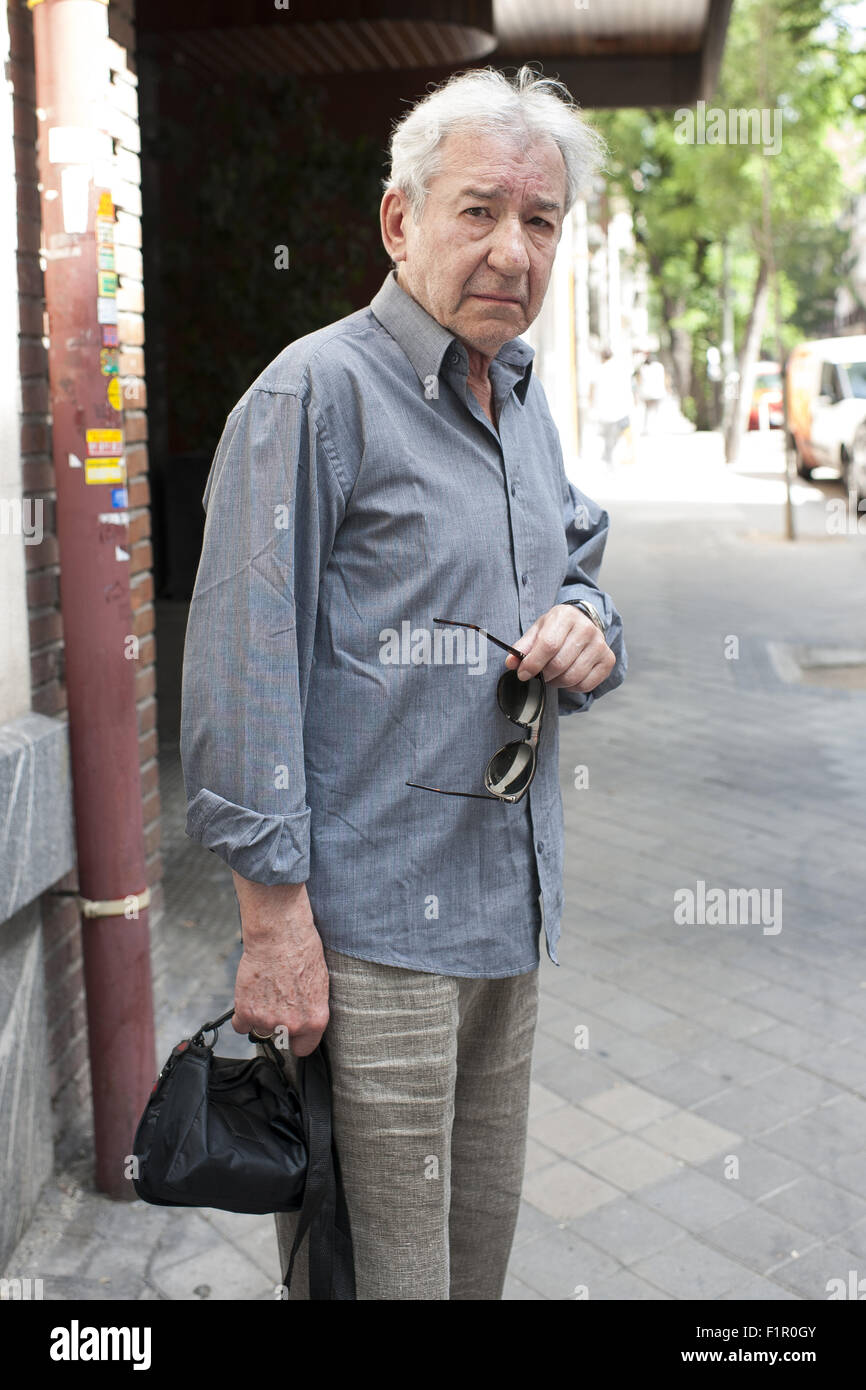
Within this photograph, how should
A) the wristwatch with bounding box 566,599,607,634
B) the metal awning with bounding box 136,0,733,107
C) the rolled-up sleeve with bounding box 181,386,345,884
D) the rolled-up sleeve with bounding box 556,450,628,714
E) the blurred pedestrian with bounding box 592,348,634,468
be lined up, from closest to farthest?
the rolled-up sleeve with bounding box 181,386,345,884, the wristwatch with bounding box 566,599,607,634, the rolled-up sleeve with bounding box 556,450,628,714, the metal awning with bounding box 136,0,733,107, the blurred pedestrian with bounding box 592,348,634,468

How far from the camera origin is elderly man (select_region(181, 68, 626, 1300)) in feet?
6.30

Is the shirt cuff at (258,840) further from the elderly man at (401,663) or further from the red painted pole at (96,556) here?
the red painted pole at (96,556)

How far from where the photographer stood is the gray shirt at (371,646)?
1909mm

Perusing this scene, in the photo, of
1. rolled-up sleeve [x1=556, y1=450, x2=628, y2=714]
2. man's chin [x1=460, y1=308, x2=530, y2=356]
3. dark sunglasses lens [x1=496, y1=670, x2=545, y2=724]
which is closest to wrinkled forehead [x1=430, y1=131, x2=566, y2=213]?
man's chin [x1=460, y1=308, x2=530, y2=356]

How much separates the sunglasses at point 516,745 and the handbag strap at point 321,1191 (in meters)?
0.44

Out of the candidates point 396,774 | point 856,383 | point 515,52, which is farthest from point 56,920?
point 856,383

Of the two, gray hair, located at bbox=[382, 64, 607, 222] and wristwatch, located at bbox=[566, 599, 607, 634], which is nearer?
gray hair, located at bbox=[382, 64, 607, 222]

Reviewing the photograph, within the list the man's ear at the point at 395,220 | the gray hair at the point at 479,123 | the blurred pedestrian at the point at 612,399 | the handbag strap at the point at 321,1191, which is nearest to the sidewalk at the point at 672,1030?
the handbag strap at the point at 321,1191

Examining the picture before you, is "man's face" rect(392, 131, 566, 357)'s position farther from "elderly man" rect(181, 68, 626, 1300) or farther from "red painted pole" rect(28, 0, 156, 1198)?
"red painted pole" rect(28, 0, 156, 1198)

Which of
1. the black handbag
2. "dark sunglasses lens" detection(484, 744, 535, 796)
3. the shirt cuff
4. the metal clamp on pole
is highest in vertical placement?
"dark sunglasses lens" detection(484, 744, 535, 796)

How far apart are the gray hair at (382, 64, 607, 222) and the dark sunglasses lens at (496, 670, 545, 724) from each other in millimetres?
651

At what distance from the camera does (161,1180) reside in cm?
200

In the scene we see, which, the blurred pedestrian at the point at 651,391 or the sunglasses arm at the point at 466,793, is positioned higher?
the blurred pedestrian at the point at 651,391

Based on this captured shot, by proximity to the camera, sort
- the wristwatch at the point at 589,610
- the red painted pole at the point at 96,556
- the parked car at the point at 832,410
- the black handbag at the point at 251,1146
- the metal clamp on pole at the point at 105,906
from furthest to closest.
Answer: the parked car at the point at 832,410 → the metal clamp on pole at the point at 105,906 → the red painted pole at the point at 96,556 → the wristwatch at the point at 589,610 → the black handbag at the point at 251,1146
